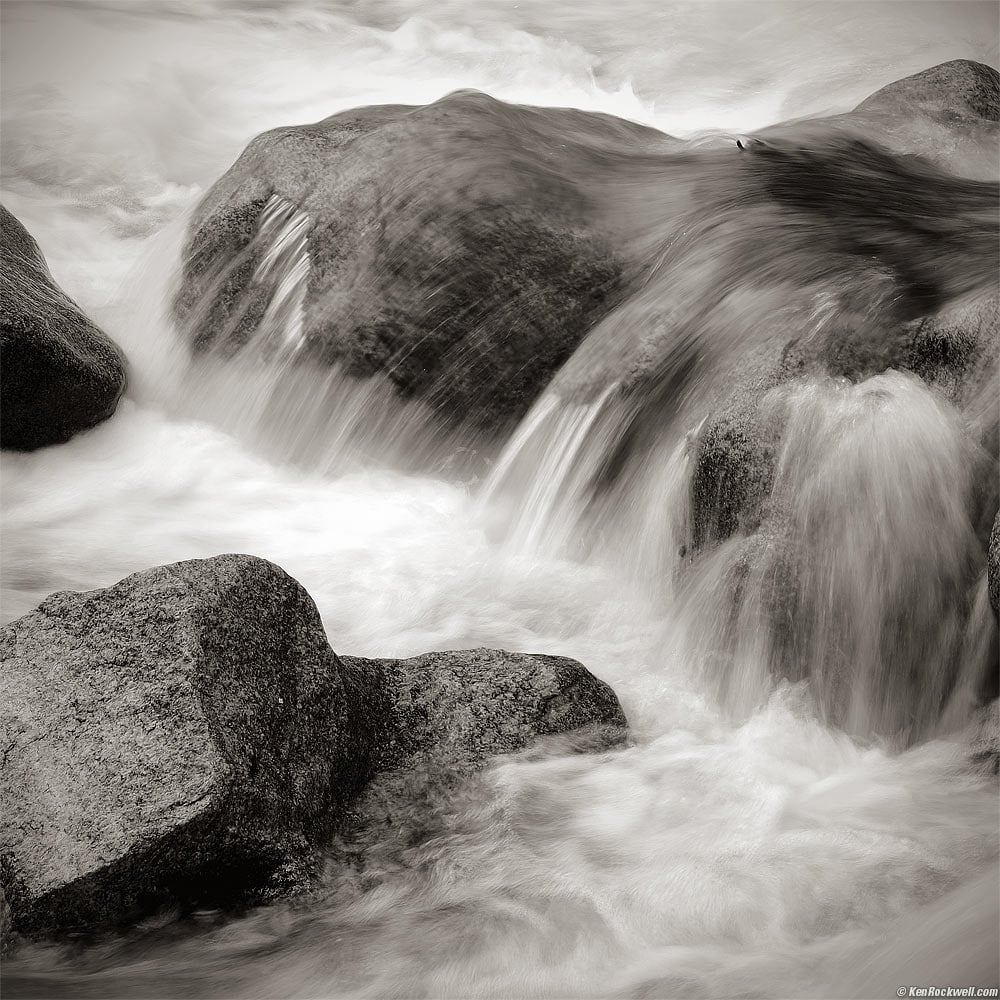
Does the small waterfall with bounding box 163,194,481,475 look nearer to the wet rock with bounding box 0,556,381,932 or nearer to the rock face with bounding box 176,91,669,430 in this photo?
the rock face with bounding box 176,91,669,430

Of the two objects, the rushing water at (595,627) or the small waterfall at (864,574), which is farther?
the small waterfall at (864,574)

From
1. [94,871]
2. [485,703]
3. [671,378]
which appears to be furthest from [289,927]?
[671,378]

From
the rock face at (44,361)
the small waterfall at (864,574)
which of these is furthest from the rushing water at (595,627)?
the rock face at (44,361)

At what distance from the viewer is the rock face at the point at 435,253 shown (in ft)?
19.1

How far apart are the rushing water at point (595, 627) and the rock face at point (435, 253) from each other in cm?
18

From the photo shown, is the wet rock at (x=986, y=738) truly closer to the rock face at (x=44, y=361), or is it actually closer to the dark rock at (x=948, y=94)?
the rock face at (x=44, y=361)

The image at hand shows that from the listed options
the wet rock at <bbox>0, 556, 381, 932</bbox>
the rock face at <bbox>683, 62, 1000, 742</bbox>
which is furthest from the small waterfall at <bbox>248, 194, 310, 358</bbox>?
the wet rock at <bbox>0, 556, 381, 932</bbox>

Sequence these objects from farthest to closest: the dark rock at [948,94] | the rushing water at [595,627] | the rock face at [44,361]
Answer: the dark rock at [948,94] → the rock face at [44,361] → the rushing water at [595,627]

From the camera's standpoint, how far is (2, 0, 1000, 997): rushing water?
3.00 m

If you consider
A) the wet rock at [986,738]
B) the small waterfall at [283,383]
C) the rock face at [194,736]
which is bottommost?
the wet rock at [986,738]

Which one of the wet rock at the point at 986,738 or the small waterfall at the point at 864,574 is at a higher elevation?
the small waterfall at the point at 864,574

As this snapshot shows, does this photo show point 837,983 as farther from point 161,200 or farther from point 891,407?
point 161,200

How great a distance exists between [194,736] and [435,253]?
3.50 metres

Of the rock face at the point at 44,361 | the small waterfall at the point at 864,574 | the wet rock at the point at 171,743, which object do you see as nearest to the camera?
the wet rock at the point at 171,743
